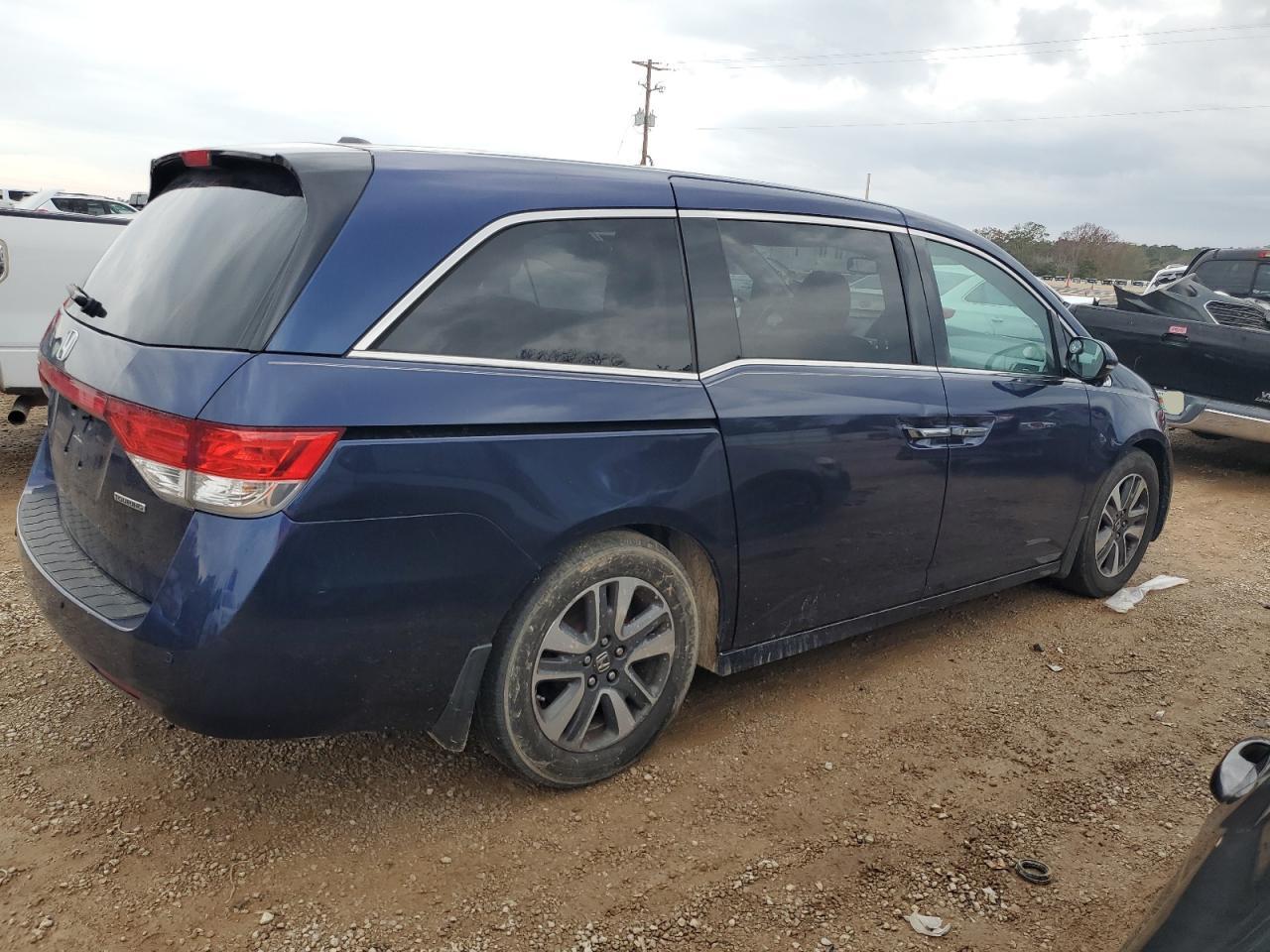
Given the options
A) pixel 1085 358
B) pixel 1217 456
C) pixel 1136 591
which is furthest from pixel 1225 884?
pixel 1217 456

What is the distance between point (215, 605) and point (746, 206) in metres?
2.06

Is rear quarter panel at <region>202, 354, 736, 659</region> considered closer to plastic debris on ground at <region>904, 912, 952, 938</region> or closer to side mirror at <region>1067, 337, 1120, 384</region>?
plastic debris on ground at <region>904, 912, 952, 938</region>

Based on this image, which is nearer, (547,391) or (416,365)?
(416,365)

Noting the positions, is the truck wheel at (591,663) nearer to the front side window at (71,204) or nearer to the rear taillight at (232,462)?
the rear taillight at (232,462)

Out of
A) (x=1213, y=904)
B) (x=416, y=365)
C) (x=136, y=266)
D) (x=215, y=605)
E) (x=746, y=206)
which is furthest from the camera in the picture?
(x=746, y=206)

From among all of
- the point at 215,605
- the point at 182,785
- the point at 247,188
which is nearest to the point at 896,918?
the point at 215,605

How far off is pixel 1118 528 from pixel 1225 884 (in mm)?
3815

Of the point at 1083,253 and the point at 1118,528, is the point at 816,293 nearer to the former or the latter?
the point at 1118,528

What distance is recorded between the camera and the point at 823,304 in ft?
11.3

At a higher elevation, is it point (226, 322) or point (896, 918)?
point (226, 322)

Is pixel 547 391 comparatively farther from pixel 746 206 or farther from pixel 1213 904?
pixel 1213 904

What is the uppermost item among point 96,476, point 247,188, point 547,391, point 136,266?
point 247,188

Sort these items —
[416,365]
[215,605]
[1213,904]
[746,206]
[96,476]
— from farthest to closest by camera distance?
[746,206], [96,476], [416,365], [215,605], [1213,904]

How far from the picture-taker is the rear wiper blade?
284 cm
